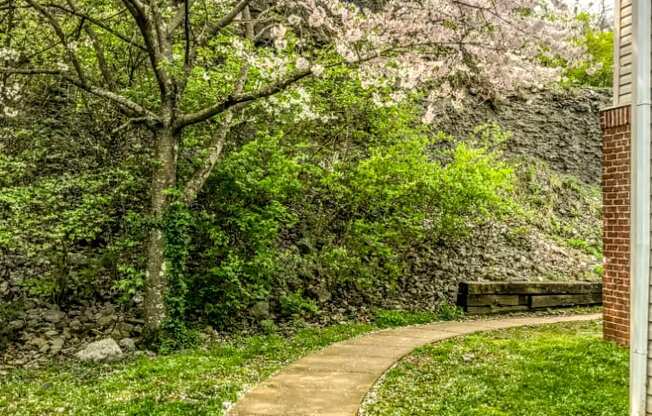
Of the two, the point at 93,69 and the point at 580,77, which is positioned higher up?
the point at 580,77

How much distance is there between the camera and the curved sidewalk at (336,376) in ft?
18.1

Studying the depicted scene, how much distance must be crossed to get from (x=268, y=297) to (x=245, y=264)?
1566 millimetres

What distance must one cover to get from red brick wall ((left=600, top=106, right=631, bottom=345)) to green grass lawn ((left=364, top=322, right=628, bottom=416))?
0.39 meters

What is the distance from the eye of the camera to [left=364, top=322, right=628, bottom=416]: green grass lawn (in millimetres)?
5434

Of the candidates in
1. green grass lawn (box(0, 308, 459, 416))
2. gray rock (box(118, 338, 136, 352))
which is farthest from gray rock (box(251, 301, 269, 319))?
gray rock (box(118, 338, 136, 352))

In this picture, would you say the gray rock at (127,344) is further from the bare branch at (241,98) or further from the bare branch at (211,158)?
the bare branch at (241,98)

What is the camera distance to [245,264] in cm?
951

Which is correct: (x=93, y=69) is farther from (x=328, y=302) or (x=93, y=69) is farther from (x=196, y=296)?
(x=328, y=302)

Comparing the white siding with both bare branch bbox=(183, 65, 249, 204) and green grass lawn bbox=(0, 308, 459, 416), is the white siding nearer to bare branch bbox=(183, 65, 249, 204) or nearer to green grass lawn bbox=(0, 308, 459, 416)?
green grass lawn bbox=(0, 308, 459, 416)

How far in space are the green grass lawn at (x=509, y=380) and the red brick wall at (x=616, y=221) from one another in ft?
1.27

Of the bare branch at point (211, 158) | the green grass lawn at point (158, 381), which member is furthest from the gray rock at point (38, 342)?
the bare branch at point (211, 158)

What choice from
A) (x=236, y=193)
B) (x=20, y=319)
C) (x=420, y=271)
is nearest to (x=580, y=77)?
(x=420, y=271)

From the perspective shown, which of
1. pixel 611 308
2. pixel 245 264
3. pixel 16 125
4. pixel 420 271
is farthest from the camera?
pixel 420 271

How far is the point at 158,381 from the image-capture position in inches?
257
